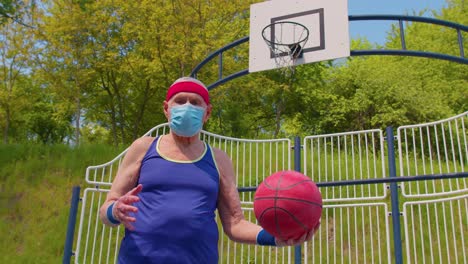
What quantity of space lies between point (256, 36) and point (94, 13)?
12.6 metres

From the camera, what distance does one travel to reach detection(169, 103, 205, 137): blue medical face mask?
242 centimetres

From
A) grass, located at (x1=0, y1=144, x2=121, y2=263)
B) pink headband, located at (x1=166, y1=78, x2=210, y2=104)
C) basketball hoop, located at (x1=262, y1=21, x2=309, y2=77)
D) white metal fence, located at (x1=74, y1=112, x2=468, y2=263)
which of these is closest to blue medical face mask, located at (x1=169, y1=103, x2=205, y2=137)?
pink headband, located at (x1=166, y1=78, x2=210, y2=104)

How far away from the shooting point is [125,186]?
232cm

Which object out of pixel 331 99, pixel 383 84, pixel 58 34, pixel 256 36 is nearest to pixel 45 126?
pixel 58 34

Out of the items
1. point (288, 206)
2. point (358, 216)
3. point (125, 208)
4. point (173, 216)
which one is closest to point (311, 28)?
point (358, 216)

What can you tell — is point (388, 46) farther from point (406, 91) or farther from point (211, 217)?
point (211, 217)

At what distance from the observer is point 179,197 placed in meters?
2.19

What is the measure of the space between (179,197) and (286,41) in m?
4.88

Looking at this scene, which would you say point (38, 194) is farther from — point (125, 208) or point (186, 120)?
point (125, 208)

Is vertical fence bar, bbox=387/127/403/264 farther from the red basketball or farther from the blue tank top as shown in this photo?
the blue tank top

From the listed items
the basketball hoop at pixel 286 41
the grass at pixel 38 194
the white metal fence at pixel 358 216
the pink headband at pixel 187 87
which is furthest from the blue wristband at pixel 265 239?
the grass at pixel 38 194

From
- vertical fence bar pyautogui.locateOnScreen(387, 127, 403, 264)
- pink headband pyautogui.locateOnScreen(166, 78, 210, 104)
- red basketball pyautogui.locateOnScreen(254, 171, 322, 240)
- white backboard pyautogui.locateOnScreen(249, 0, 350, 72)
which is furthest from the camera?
white backboard pyautogui.locateOnScreen(249, 0, 350, 72)

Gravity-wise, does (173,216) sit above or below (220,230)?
above

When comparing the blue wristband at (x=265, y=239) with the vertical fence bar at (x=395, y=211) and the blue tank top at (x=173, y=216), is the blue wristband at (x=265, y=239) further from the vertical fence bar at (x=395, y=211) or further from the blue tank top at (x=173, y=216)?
the vertical fence bar at (x=395, y=211)
